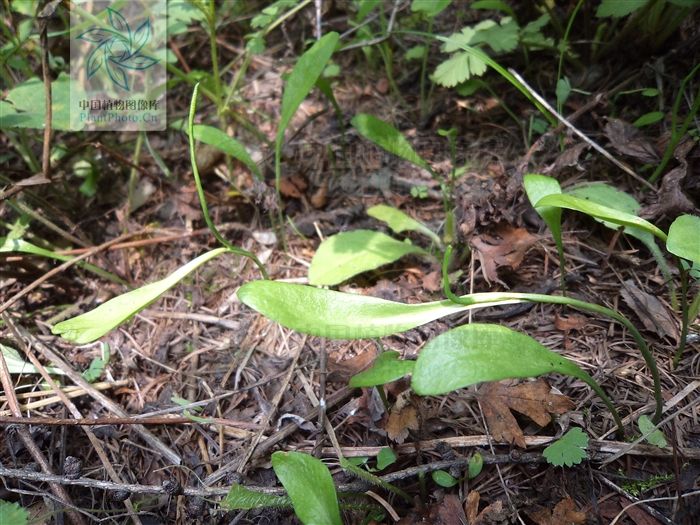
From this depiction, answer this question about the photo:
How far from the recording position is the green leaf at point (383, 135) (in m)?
1.45

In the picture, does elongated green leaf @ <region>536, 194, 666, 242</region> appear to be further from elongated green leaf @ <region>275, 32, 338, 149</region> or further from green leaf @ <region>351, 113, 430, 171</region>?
elongated green leaf @ <region>275, 32, 338, 149</region>

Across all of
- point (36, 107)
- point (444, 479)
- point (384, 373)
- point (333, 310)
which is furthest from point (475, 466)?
point (36, 107)

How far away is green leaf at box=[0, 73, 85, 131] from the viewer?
138 centimetres

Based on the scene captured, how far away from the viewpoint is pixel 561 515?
2.71 ft

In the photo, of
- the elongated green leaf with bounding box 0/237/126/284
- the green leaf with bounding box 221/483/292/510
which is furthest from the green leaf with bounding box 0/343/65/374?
the green leaf with bounding box 221/483/292/510

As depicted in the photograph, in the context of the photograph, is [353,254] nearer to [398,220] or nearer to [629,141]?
[398,220]

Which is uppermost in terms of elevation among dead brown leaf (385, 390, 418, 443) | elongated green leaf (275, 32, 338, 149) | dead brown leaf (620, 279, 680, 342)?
elongated green leaf (275, 32, 338, 149)

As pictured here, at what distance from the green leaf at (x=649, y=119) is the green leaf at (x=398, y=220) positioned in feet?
2.21

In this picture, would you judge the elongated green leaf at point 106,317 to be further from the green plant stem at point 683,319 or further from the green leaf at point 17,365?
the green plant stem at point 683,319

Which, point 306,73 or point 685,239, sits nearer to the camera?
point 685,239

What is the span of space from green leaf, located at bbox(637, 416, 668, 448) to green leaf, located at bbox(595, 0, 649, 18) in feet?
3.59

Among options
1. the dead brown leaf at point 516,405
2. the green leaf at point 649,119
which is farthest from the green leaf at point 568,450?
the green leaf at point 649,119

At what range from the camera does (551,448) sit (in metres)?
0.89

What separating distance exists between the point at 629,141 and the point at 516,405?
868 mm
